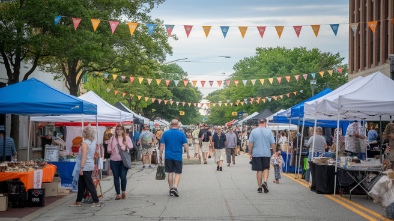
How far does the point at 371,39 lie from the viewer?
150 feet

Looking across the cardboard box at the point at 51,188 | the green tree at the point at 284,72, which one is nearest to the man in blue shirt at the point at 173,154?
the cardboard box at the point at 51,188

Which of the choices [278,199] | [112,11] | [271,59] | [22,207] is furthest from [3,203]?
[271,59]

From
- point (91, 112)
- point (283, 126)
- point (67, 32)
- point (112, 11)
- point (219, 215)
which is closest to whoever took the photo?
point (219, 215)

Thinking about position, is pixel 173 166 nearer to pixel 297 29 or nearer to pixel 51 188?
pixel 51 188

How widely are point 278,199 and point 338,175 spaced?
82.1 inches

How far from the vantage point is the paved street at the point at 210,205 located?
12508 millimetres

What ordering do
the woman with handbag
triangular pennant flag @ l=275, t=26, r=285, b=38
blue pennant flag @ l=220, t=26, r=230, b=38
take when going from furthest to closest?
blue pennant flag @ l=220, t=26, r=230, b=38 → triangular pennant flag @ l=275, t=26, r=285, b=38 → the woman with handbag

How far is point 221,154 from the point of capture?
95.8 feet

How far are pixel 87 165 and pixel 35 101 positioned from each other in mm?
2703

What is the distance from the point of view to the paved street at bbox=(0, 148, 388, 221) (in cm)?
1251

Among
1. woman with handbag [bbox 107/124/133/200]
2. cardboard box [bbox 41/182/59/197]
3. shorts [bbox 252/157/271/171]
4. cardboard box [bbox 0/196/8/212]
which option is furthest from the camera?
shorts [bbox 252/157/271/171]

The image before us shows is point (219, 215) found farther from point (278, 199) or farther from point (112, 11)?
point (112, 11)

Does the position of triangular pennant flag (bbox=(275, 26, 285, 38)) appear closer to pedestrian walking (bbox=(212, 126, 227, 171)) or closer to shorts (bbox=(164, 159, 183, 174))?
pedestrian walking (bbox=(212, 126, 227, 171))

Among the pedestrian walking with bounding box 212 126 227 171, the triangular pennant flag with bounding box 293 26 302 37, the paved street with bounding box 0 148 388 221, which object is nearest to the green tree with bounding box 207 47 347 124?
the pedestrian walking with bounding box 212 126 227 171
